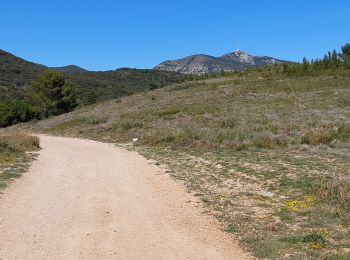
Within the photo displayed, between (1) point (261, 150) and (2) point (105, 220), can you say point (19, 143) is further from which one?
(2) point (105, 220)

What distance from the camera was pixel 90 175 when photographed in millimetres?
14078

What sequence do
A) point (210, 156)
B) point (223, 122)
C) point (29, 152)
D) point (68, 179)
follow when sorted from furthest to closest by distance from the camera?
point (223, 122)
point (29, 152)
point (210, 156)
point (68, 179)

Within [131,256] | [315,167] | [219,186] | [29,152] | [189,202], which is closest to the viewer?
[131,256]

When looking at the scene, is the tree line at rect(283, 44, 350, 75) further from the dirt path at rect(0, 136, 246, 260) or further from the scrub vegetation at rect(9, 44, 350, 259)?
the dirt path at rect(0, 136, 246, 260)

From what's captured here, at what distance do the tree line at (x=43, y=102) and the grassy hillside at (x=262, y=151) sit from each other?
13.8 meters

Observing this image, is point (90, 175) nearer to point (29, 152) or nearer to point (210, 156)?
point (210, 156)

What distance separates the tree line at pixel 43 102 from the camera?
5644 cm

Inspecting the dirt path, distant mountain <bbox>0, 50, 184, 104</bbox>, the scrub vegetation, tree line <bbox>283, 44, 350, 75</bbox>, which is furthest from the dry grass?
distant mountain <bbox>0, 50, 184, 104</bbox>

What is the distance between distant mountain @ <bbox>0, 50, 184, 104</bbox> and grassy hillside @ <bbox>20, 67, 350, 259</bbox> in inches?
1473

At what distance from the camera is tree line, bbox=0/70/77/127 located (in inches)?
2222

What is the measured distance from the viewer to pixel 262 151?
1897 cm

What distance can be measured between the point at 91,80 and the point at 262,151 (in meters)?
106

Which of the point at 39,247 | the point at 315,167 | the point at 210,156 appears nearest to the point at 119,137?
the point at 210,156

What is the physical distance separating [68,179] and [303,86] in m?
35.2
